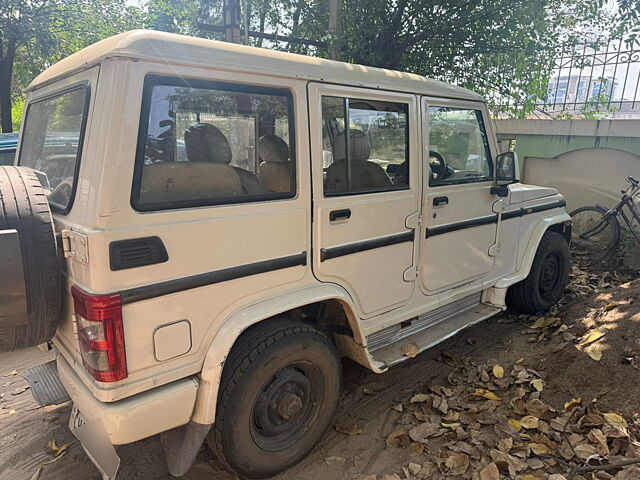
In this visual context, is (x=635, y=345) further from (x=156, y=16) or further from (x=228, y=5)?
(x=156, y=16)

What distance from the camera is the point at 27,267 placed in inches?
71.8

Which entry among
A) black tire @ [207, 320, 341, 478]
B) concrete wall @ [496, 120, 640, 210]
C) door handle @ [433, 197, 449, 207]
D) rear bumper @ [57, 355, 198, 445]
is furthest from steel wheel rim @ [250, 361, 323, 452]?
concrete wall @ [496, 120, 640, 210]

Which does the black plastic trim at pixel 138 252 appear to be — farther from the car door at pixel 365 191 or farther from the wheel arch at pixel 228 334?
the car door at pixel 365 191

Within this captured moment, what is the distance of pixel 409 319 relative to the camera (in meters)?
3.22

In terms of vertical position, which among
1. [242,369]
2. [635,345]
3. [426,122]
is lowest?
[635,345]

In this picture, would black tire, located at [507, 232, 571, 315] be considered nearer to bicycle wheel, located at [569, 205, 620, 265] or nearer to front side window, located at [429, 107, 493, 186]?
front side window, located at [429, 107, 493, 186]

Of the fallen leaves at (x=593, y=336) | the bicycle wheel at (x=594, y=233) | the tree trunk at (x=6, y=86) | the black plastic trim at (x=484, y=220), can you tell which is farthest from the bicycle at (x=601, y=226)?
the tree trunk at (x=6, y=86)

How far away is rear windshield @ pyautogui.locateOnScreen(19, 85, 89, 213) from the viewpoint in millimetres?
2055

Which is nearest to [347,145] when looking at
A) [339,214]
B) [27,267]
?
[339,214]

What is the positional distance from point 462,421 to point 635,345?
1461mm

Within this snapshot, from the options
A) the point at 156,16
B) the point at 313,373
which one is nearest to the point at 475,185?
the point at 313,373

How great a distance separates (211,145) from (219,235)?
474 millimetres

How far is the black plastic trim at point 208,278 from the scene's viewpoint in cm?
188

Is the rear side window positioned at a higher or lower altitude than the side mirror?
higher
